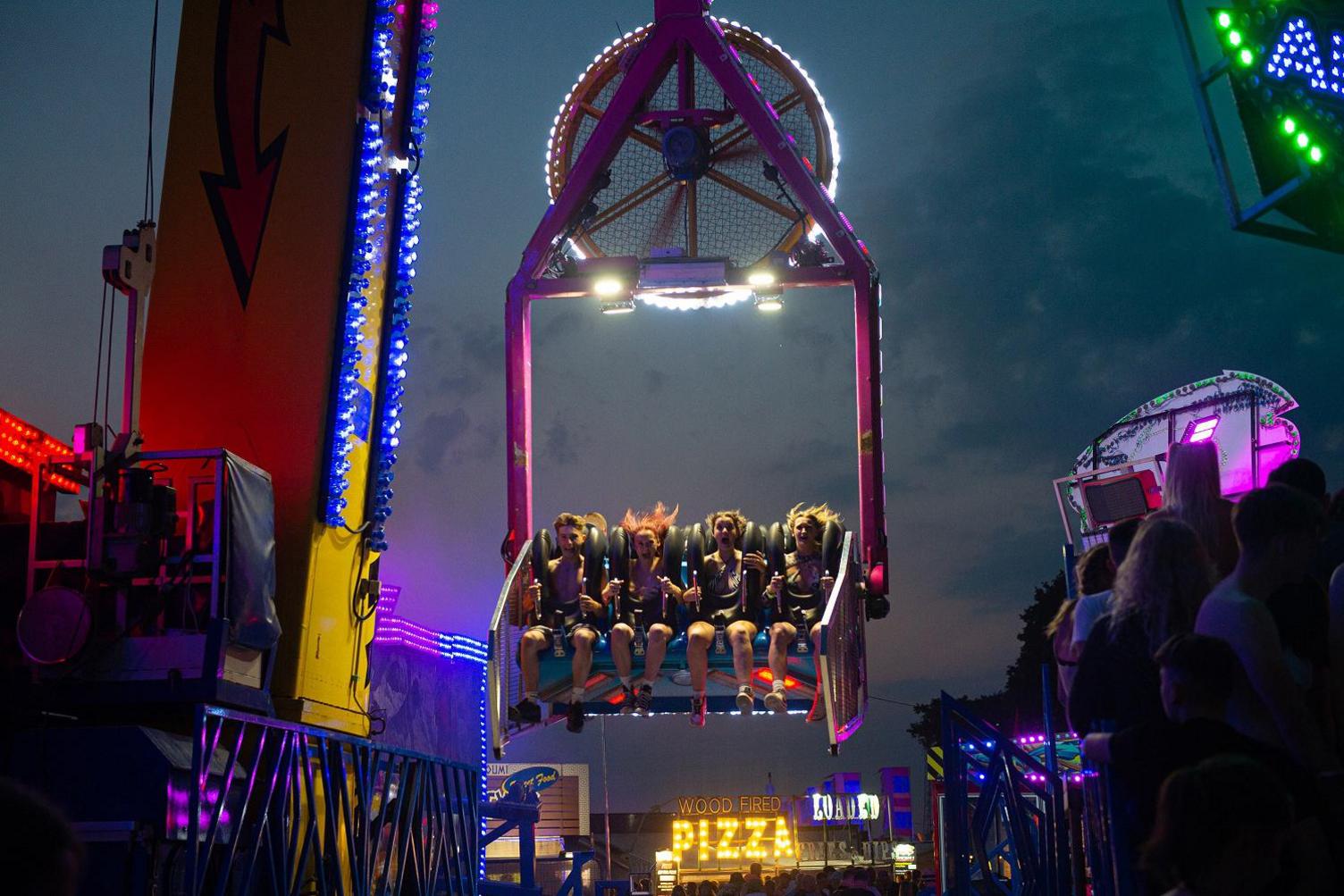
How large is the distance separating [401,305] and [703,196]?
3.75 metres

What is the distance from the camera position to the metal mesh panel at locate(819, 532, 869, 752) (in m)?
9.50

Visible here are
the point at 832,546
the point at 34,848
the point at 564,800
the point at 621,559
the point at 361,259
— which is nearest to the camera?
the point at 34,848

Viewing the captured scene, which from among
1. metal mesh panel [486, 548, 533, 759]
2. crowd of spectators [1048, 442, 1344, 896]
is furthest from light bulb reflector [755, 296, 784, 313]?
crowd of spectators [1048, 442, 1344, 896]

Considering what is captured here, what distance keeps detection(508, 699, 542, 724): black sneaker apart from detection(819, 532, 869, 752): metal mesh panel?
7.37ft

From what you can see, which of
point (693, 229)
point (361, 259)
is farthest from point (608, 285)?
point (361, 259)

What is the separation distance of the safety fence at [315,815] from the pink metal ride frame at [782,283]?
290 centimetres

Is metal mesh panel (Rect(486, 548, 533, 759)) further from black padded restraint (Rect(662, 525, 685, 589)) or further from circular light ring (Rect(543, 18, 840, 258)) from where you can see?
circular light ring (Rect(543, 18, 840, 258))

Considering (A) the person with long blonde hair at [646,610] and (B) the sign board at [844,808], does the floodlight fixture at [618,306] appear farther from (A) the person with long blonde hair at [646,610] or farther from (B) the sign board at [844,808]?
(B) the sign board at [844,808]

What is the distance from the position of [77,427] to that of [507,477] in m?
4.43

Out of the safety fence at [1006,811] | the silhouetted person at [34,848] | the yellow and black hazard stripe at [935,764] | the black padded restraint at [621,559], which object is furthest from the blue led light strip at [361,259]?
the yellow and black hazard stripe at [935,764]

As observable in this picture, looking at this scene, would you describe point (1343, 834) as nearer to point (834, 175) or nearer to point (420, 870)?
point (420, 870)

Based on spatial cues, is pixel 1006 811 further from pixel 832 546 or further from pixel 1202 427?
pixel 1202 427

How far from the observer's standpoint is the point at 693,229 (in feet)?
38.4

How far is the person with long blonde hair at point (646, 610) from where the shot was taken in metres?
10.5
